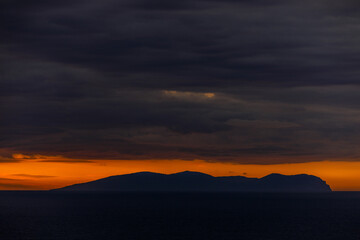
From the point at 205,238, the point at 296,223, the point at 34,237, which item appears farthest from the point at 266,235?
the point at 34,237

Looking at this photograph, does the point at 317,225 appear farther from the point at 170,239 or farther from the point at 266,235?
the point at 170,239

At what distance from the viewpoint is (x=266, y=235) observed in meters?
118

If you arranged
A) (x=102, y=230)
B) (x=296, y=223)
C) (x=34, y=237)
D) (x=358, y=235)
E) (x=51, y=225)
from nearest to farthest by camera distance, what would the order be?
(x=34, y=237)
(x=358, y=235)
(x=102, y=230)
(x=51, y=225)
(x=296, y=223)

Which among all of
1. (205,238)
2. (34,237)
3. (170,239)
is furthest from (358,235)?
(34,237)

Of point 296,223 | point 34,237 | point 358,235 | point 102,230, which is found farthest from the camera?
point 296,223

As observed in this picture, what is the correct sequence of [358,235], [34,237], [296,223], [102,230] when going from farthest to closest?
[296,223], [102,230], [358,235], [34,237]

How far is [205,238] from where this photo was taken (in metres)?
112

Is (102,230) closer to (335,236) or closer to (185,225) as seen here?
(185,225)

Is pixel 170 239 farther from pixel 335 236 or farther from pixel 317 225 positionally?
pixel 317 225

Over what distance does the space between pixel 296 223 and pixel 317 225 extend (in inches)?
301

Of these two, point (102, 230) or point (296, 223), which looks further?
point (296, 223)

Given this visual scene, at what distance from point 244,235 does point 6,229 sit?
→ 53.3m

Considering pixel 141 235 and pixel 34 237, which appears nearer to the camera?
pixel 34 237

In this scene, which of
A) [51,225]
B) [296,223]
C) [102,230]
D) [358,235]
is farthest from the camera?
[296,223]
